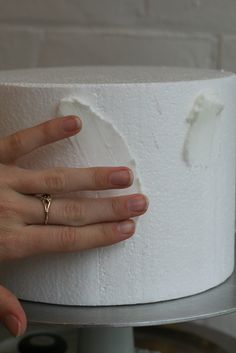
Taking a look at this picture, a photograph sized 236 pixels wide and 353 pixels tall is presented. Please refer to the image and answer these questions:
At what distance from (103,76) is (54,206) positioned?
168 mm

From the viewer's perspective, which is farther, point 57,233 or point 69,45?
point 69,45

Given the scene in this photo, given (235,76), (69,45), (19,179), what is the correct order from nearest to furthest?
1. (19,179)
2. (235,76)
3. (69,45)

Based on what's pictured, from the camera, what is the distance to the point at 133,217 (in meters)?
0.73

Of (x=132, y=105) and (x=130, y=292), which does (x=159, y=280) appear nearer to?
(x=130, y=292)

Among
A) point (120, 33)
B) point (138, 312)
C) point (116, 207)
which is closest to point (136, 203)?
point (116, 207)

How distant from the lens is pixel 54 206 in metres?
0.71

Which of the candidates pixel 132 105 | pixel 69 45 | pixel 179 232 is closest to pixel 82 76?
pixel 132 105

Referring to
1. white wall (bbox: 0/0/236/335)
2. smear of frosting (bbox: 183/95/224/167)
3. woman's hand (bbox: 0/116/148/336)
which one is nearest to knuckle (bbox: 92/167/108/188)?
woman's hand (bbox: 0/116/148/336)

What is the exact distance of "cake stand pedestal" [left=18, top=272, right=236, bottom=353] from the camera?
2.31ft

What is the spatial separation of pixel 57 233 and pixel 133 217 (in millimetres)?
83

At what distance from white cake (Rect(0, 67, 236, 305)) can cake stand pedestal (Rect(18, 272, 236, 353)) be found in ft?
0.04

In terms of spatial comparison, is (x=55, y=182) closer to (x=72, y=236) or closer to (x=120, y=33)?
(x=72, y=236)

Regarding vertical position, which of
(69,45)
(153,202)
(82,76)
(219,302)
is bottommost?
(219,302)

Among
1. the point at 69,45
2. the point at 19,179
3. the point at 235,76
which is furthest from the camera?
the point at 69,45
